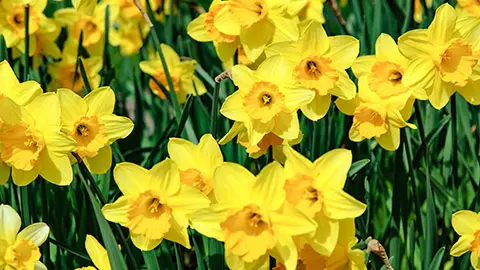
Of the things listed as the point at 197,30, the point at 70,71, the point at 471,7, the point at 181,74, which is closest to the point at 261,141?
the point at 197,30

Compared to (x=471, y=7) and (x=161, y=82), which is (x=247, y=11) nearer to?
(x=471, y=7)

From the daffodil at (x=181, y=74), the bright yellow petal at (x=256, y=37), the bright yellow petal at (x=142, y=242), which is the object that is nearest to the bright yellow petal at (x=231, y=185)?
the bright yellow petal at (x=142, y=242)

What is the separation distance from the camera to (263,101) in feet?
5.11

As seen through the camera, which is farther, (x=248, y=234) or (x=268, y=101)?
(x=268, y=101)

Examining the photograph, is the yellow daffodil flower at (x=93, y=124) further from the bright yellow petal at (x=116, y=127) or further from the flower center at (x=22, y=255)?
the flower center at (x=22, y=255)

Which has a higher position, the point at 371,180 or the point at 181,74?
the point at 181,74

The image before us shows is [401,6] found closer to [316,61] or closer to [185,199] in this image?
[316,61]

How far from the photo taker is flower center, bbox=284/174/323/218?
1.34 metres

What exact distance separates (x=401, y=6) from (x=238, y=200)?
1722 millimetres

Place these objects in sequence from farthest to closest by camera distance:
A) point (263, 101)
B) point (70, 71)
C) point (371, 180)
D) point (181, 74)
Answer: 1. point (70, 71)
2. point (181, 74)
3. point (371, 180)
4. point (263, 101)

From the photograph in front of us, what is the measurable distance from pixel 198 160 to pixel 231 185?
8.8 inches

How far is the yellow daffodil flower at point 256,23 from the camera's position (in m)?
1.85

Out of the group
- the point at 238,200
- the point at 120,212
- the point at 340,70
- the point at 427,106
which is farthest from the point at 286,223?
the point at 427,106

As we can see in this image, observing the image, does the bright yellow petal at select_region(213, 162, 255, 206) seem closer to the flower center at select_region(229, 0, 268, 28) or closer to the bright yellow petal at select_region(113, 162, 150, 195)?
the bright yellow petal at select_region(113, 162, 150, 195)
